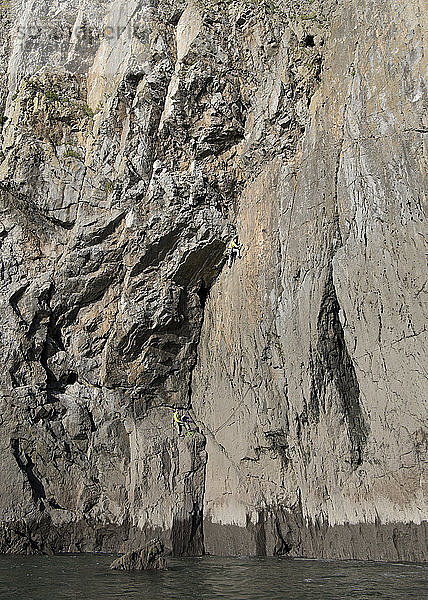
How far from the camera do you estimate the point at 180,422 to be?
23047mm

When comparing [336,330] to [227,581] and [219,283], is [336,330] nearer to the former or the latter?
[219,283]

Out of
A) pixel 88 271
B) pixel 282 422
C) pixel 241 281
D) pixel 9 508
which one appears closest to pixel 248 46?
pixel 241 281

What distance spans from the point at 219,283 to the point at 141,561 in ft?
33.3

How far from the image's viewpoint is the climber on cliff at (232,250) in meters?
22.2

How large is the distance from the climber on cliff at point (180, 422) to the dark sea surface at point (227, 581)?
530 cm

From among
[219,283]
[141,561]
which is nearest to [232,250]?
[219,283]

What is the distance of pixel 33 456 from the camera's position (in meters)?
22.7

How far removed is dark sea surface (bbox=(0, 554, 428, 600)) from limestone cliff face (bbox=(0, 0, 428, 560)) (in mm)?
1594

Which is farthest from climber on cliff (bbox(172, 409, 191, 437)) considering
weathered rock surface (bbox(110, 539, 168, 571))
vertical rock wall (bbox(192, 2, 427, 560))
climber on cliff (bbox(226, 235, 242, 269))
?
weathered rock surface (bbox(110, 539, 168, 571))

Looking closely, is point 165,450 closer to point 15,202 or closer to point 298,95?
point 15,202

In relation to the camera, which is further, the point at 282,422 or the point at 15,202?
the point at 15,202

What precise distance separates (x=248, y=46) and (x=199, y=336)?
1047 centimetres

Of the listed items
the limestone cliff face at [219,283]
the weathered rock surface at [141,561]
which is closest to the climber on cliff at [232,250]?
the limestone cliff face at [219,283]

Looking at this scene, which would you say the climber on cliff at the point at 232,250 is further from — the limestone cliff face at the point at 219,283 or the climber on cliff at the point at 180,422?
the climber on cliff at the point at 180,422
